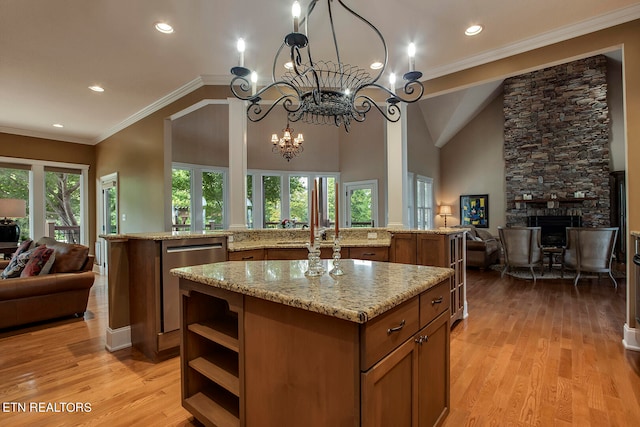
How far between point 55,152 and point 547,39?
26.8ft

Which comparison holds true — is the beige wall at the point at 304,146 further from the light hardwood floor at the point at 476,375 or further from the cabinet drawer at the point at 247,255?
the light hardwood floor at the point at 476,375

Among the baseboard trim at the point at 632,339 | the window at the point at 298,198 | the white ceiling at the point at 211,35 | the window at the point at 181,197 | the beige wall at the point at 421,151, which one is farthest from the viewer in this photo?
the window at the point at 298,198

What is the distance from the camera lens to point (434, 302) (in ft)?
4.84

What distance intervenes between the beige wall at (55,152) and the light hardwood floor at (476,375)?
4.20 m

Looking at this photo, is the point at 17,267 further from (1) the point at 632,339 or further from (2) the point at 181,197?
(1) the point at 632,339

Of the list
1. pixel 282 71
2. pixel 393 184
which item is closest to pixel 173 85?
pixel 282 71

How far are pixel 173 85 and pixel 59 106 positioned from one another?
2.22 metres

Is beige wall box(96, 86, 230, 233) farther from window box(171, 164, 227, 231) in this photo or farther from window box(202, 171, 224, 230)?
window box(202, 171, 224, 230)

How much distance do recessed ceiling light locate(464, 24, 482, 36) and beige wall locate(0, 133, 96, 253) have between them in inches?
290

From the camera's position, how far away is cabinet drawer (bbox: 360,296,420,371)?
101 cm

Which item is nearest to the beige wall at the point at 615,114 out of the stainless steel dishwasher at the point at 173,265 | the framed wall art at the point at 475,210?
the framed wall art at the point at 475,210

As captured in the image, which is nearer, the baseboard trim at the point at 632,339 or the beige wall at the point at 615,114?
the baseboard trim at the point at 632,339

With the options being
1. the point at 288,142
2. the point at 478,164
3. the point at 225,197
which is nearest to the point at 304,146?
the point at 288,142

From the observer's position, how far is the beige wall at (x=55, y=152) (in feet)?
19.5
